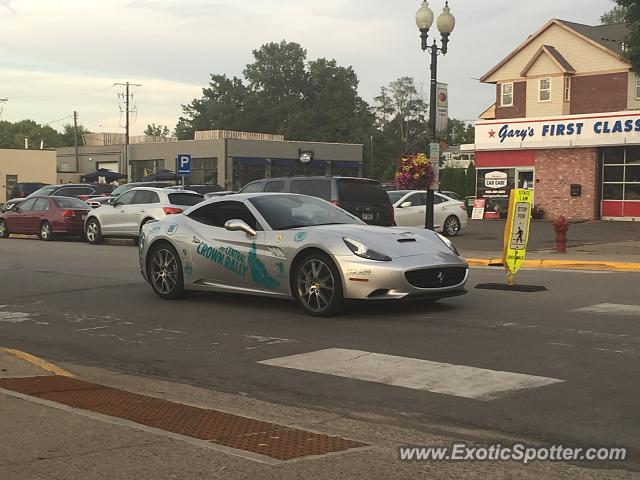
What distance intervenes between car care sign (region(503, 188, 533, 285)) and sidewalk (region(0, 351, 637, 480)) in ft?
23.5

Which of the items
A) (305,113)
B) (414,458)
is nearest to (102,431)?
(414,458)

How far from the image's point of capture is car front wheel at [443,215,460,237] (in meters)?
27.3

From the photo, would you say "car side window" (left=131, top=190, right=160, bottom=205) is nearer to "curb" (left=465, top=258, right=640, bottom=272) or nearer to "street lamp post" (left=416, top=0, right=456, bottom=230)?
"street lamp post" (left=416, top=0, right=456, bottom=230)

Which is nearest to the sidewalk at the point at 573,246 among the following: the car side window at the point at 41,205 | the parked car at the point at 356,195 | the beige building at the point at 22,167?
the parked car at the point at 356,195

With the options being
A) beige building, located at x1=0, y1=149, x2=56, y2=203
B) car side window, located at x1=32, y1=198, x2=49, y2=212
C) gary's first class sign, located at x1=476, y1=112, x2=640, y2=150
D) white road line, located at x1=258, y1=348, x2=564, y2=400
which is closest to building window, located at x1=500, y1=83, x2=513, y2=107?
gary's first class sign, located at x1=476, y1=112, x2=640, y2=150

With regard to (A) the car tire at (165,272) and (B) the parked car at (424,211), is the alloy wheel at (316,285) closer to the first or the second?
(A) the car tire at (165,272)

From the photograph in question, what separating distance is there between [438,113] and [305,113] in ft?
329

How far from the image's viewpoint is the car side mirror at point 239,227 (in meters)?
10.6

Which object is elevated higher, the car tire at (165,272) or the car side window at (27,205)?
the car side window at (27,205)

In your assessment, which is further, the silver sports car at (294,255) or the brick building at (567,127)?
the brick building at (567,127)

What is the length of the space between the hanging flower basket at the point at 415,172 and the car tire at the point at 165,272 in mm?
11858

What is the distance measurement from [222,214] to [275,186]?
9.44 metres

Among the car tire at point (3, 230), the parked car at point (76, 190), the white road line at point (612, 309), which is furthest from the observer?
the parked car at point (76, 190)

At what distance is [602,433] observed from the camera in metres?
5.29
